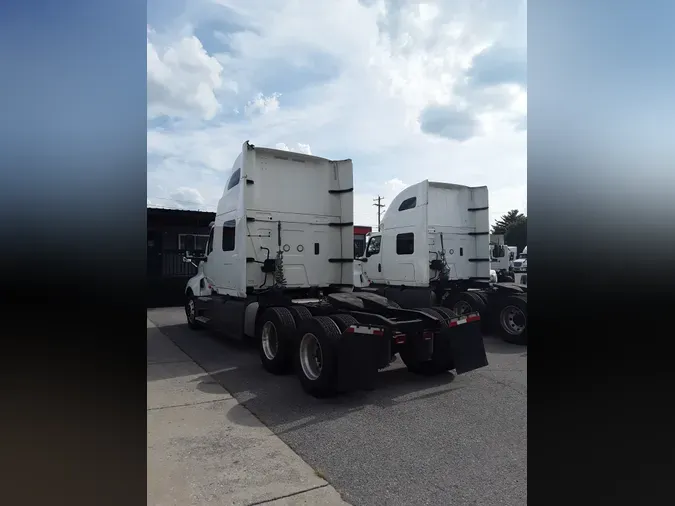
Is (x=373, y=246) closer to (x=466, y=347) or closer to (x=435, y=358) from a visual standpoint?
(x=435, y=358)

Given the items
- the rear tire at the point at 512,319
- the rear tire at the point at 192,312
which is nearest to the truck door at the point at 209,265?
the rear tire at the point at 192,312

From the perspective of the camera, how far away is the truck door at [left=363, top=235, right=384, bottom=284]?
13.0 metres

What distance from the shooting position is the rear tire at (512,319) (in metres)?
9.26

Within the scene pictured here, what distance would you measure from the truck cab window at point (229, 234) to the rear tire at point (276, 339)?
7.38ft

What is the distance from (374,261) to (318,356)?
7692 millimetres

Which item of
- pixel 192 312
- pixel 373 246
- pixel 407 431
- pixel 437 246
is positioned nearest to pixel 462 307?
pixel 437 246

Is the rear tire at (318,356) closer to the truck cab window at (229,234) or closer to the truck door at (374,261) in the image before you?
the truck cab window at (229,234)

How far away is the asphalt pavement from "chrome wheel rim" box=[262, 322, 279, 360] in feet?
1.04

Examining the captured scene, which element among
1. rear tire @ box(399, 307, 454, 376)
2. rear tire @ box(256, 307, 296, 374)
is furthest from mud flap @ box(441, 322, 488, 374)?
rear tire @ box(256, 307, 296, 374)
